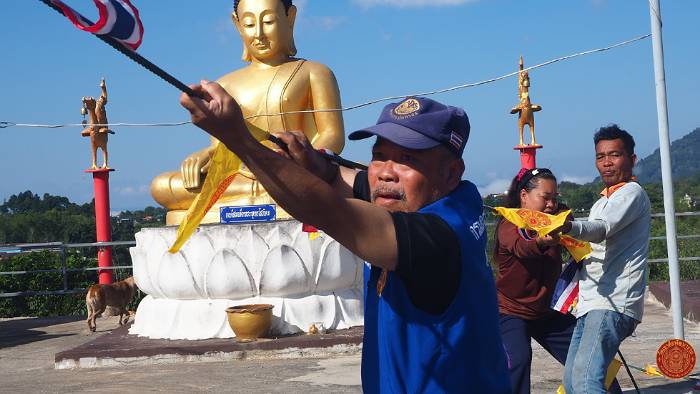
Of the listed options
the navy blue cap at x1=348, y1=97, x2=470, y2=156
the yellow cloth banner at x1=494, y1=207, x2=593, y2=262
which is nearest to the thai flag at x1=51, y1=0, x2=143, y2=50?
the navy blue cap at x1=348, y1=97, x2=470, y2=156

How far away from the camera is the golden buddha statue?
24.9 ft

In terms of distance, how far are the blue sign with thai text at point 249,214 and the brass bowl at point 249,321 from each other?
0.97 metres

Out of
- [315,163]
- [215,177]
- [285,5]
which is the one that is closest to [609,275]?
[315,163]

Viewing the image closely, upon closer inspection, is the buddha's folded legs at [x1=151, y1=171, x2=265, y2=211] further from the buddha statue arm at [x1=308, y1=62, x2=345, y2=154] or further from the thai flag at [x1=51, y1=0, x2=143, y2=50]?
the thai flag at [x1=51, y1=0, x2=143, y2=50]

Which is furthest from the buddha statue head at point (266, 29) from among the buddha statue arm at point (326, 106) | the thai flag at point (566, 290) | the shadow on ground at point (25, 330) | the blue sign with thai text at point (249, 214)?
the thai flag at point (566, 290)

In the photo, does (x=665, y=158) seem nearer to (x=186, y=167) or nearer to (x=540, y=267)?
(x=540, y=267)

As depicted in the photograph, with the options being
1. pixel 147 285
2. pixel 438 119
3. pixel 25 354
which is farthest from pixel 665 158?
pixel 25 354

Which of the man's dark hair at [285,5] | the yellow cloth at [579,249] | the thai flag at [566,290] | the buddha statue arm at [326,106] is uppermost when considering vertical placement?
the man's dark hair at [285,5]

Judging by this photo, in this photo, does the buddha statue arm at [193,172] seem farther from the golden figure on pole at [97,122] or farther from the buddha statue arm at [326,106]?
the golden figure on pole at [97,122]

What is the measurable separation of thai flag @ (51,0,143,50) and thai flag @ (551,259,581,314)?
240 centimetres

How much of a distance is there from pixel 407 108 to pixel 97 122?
9298 millimetres

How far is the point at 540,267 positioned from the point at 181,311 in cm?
399

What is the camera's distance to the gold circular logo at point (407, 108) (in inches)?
71.7

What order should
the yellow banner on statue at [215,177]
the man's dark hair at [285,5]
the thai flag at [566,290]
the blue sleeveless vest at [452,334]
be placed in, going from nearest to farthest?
the blue sleeveless vest at [452,334], the yellow banner on statue at [215,177], the thai flag at [566,290], the man's dark hair at [285,5]
